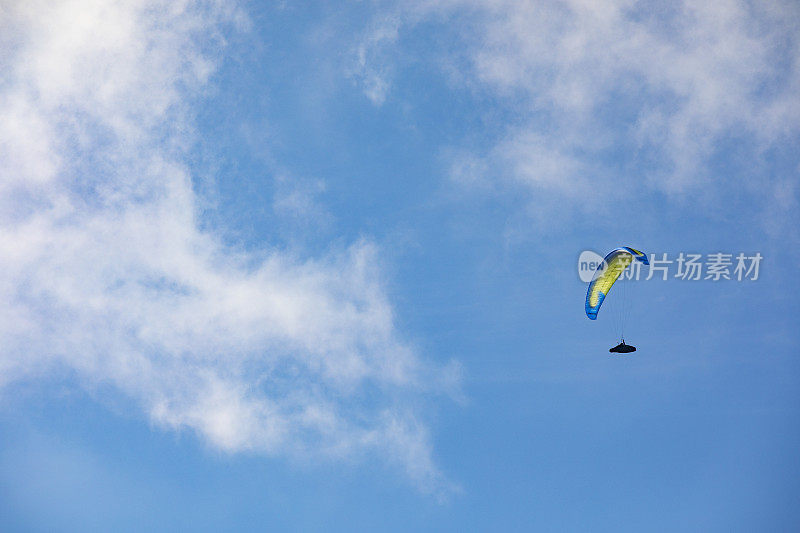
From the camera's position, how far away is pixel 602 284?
70.1 m

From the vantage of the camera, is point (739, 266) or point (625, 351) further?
point (739, 266)

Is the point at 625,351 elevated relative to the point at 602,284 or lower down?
lower down

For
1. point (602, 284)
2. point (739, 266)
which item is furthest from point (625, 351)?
point (739, 266)

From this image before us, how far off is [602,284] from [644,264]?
16.6 feet

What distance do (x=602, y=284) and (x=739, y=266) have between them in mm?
13609

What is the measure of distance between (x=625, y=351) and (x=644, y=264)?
7.69 m

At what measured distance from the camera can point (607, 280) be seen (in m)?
70.1

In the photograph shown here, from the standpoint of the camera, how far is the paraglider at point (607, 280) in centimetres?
6656

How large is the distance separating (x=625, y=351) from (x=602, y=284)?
272 inches

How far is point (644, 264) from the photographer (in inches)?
2603

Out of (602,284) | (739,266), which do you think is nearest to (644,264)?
(602,284)

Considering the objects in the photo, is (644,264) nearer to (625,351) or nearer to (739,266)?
(625,351)

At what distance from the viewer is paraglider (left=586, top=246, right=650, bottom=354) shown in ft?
218

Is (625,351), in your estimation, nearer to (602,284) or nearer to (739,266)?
(602,284)
